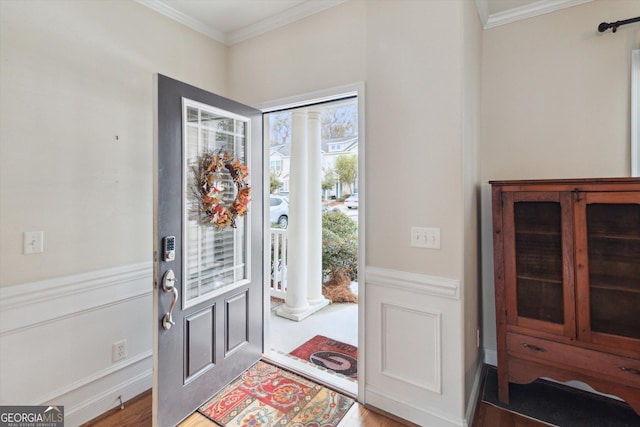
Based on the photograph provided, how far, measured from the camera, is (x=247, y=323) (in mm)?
2334

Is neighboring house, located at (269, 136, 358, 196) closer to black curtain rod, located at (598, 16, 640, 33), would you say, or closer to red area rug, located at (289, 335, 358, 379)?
red area rug, located at (289, 335, 358, 379)

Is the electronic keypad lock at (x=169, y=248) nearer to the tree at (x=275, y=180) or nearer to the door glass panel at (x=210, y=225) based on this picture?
the door glass panel at (x=210, y=225)

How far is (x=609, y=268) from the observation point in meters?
1.69

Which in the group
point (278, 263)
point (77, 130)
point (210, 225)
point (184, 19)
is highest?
point (184, 19)

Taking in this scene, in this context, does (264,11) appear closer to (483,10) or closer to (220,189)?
(220,189)

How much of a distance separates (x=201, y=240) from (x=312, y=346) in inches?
59.4

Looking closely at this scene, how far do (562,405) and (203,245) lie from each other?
2612 mm

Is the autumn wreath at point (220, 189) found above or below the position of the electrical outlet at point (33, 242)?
above

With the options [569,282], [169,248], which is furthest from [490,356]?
[169,248]

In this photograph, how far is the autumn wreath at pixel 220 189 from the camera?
1931mm

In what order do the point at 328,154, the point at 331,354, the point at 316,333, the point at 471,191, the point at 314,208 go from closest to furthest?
1. the point at 471,191
2. the point at 331,354
3. the point at 316,333
4. the point at 314,208
5. the point at 328,154

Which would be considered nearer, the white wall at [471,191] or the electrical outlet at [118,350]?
the white wall at [471,191]

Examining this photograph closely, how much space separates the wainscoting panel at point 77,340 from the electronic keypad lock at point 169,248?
1.76 ft

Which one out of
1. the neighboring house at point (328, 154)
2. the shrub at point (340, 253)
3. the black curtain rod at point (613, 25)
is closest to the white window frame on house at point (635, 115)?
the black curtain rod at point (613, 25)
